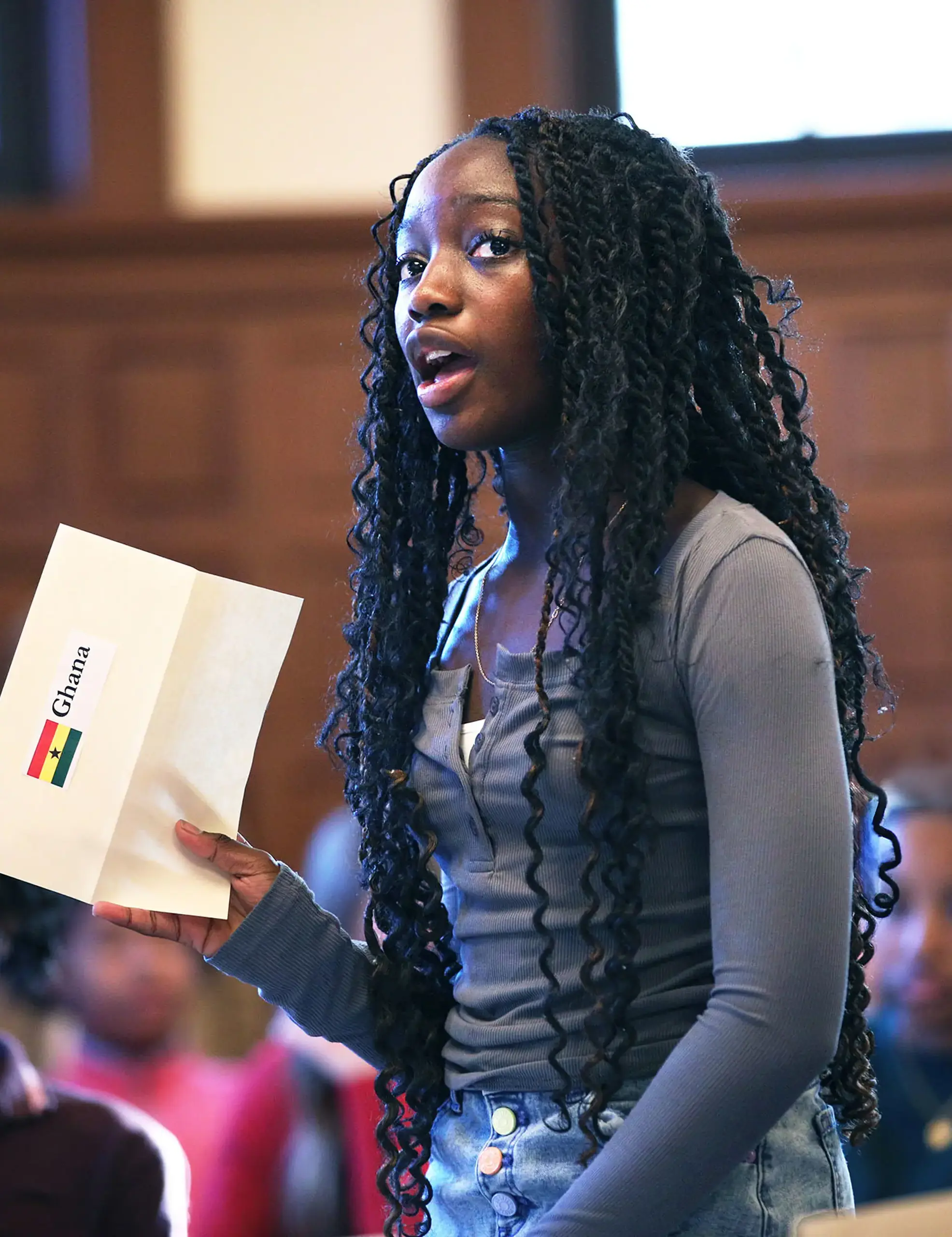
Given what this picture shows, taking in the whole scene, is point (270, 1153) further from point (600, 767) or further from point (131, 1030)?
point (600, 767)

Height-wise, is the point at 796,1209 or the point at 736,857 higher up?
the point at 736,857

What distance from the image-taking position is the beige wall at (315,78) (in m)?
3.77

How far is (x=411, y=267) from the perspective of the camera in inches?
48.4

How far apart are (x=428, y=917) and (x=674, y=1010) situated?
0.24m

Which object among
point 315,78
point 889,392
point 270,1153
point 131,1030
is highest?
point 315,78

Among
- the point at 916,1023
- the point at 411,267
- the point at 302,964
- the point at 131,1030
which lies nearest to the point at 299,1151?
the point at 131,1030

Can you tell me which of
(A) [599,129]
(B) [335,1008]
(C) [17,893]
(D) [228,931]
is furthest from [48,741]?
(C) [17,893]

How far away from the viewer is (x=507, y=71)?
3.78 m

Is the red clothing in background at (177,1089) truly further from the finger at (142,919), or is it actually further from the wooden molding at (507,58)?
the wooden molding at (507,58)

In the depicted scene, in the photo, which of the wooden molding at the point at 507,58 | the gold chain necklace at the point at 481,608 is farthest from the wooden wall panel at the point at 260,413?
the gold chain necklace at the point at 481,608

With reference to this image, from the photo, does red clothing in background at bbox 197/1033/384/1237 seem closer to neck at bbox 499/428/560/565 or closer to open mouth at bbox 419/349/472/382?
neck at bbox 499/428/560/565

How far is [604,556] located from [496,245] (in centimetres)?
25

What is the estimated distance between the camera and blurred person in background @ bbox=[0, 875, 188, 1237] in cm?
194

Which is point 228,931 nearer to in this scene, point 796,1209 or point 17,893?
point 796,1209
